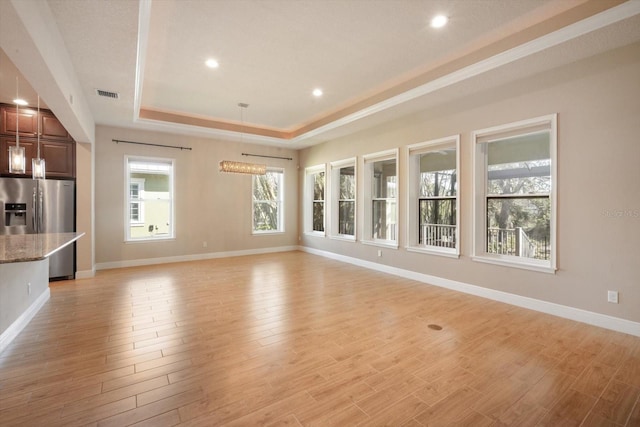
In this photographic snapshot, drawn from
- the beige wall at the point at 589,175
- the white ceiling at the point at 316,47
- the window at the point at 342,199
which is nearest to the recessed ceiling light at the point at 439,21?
the white ceiling at the point at 316,47

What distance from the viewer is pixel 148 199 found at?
6473 millimetres

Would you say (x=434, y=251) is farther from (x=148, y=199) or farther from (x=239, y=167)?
(x=148, y=199)

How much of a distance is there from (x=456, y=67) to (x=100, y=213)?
6.75 metres

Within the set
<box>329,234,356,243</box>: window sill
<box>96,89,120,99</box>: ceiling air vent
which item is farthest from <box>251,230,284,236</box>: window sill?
<box>96,89,120,99</box>: ceiling air vent

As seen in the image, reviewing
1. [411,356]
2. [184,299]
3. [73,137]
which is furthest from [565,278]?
[73,137]

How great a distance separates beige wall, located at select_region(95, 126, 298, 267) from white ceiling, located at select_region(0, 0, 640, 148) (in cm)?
109

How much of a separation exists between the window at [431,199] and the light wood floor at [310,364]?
1.44 meters

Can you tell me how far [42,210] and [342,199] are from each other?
5.59 meters

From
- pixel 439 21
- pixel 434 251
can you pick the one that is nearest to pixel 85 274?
pixel 434 251

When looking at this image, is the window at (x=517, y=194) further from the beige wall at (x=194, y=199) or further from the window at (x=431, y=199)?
the beige wall at (x=194, y=199)

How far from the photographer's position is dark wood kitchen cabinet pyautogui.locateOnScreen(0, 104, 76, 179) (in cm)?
468

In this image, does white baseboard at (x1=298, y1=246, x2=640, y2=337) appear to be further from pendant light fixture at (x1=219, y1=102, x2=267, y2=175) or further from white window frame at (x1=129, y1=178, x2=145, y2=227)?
white window frame at (x1=129, y1=178, x2=145, y2=227)

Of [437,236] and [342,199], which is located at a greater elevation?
[342,199]

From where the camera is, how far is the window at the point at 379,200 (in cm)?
610
